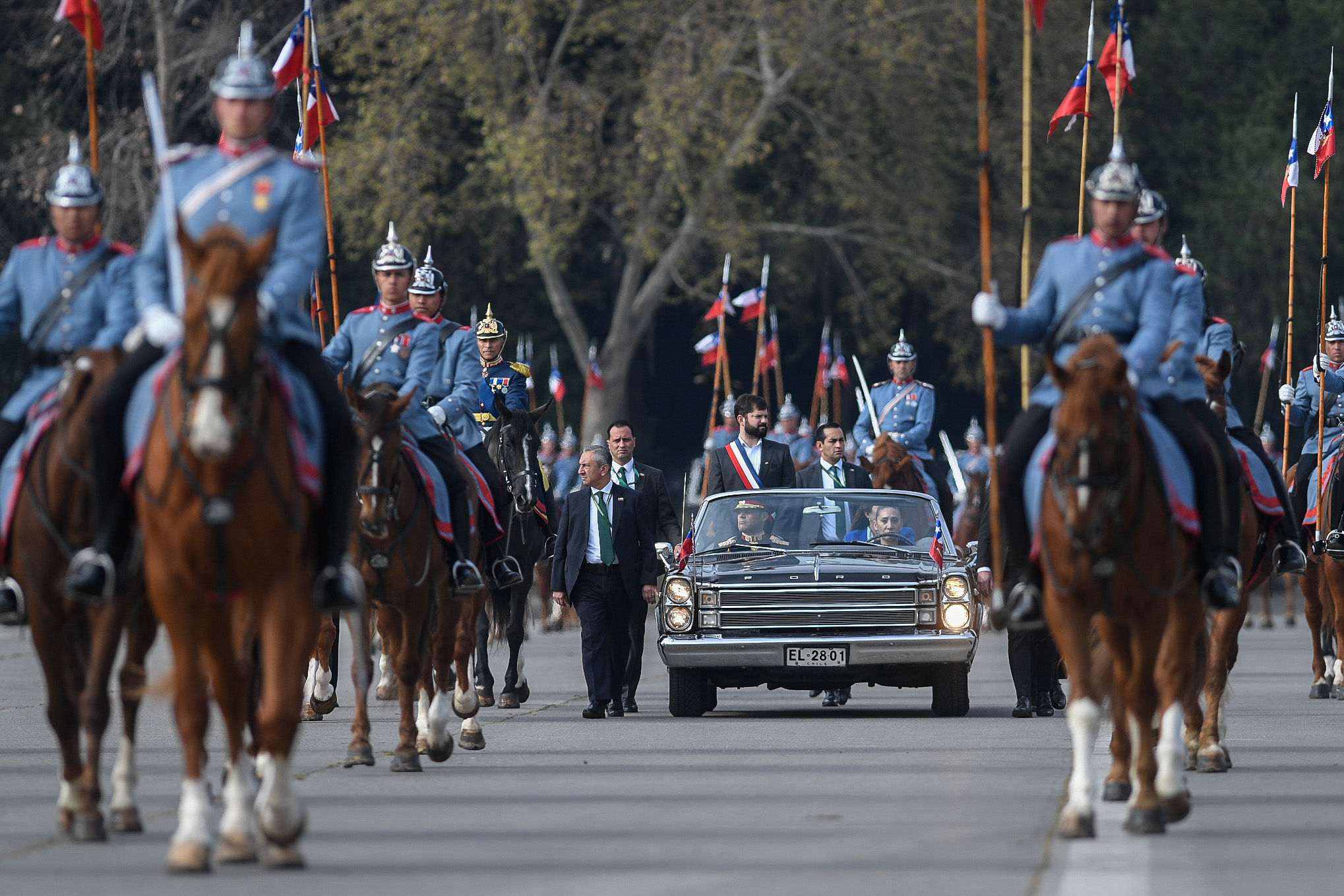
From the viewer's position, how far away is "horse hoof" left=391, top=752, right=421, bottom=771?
12805 mm

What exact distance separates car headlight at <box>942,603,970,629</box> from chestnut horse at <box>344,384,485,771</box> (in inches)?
180

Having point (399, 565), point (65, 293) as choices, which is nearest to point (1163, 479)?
point (399, 565)

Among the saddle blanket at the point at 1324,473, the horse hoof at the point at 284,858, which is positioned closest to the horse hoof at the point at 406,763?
the horse hoof at the point at 284,858

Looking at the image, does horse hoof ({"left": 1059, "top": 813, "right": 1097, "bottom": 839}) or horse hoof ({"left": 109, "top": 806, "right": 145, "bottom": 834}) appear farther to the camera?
horse hoof ({"left": 109, "top": 806, "right": 145, "bottom": 834})

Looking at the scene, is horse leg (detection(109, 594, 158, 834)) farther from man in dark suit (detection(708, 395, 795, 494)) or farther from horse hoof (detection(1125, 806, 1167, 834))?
man in dark suit (detection(708, 395, 795, 494))

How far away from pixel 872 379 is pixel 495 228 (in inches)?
384

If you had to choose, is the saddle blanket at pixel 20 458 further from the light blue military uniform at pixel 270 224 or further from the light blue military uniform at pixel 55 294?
the light blue military uniform at pixel 270 224

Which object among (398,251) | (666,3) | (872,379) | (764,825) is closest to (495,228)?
(666,3)

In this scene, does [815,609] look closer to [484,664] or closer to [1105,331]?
[484,664]

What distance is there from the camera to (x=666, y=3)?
42375mm

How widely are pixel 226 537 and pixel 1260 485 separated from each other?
6.87 metres

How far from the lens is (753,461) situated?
65.8 feet

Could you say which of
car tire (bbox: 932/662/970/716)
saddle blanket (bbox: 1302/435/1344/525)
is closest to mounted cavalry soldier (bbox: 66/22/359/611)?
car tire (bbox: 932/662/970/716)

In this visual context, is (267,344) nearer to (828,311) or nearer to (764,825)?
(764,825)
